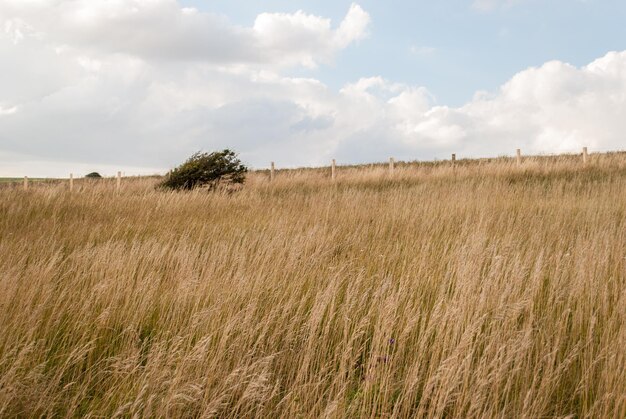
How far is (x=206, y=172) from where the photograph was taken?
16578 mm

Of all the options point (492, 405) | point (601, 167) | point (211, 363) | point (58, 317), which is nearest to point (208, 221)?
point (58, 317)

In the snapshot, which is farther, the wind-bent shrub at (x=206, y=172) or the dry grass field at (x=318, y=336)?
the wind-bent shrub at (x=206, y=172)

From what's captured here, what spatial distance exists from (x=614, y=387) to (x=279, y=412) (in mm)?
1638

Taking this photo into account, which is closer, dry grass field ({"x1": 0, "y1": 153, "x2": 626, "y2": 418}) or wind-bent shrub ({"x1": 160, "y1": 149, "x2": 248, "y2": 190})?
dry grass field ({"x1": 0, "y1": 153, "x2": 626, "y2": 418})

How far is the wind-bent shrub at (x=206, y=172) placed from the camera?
54.1 ft

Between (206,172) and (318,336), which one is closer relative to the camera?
(318,336)

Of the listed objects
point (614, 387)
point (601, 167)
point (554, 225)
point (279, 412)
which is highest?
point (601, 167)

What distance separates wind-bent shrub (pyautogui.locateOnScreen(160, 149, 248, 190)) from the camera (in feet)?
54.1

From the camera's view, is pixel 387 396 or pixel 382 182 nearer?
pixel 387 396

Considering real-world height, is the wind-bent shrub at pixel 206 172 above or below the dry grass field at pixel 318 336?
above

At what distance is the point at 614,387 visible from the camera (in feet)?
7.70

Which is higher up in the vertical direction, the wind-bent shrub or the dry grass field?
the wind-bent shrub

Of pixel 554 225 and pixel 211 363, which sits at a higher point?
pixel 554 225

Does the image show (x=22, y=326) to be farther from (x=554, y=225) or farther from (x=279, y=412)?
(x=554, y=225)
